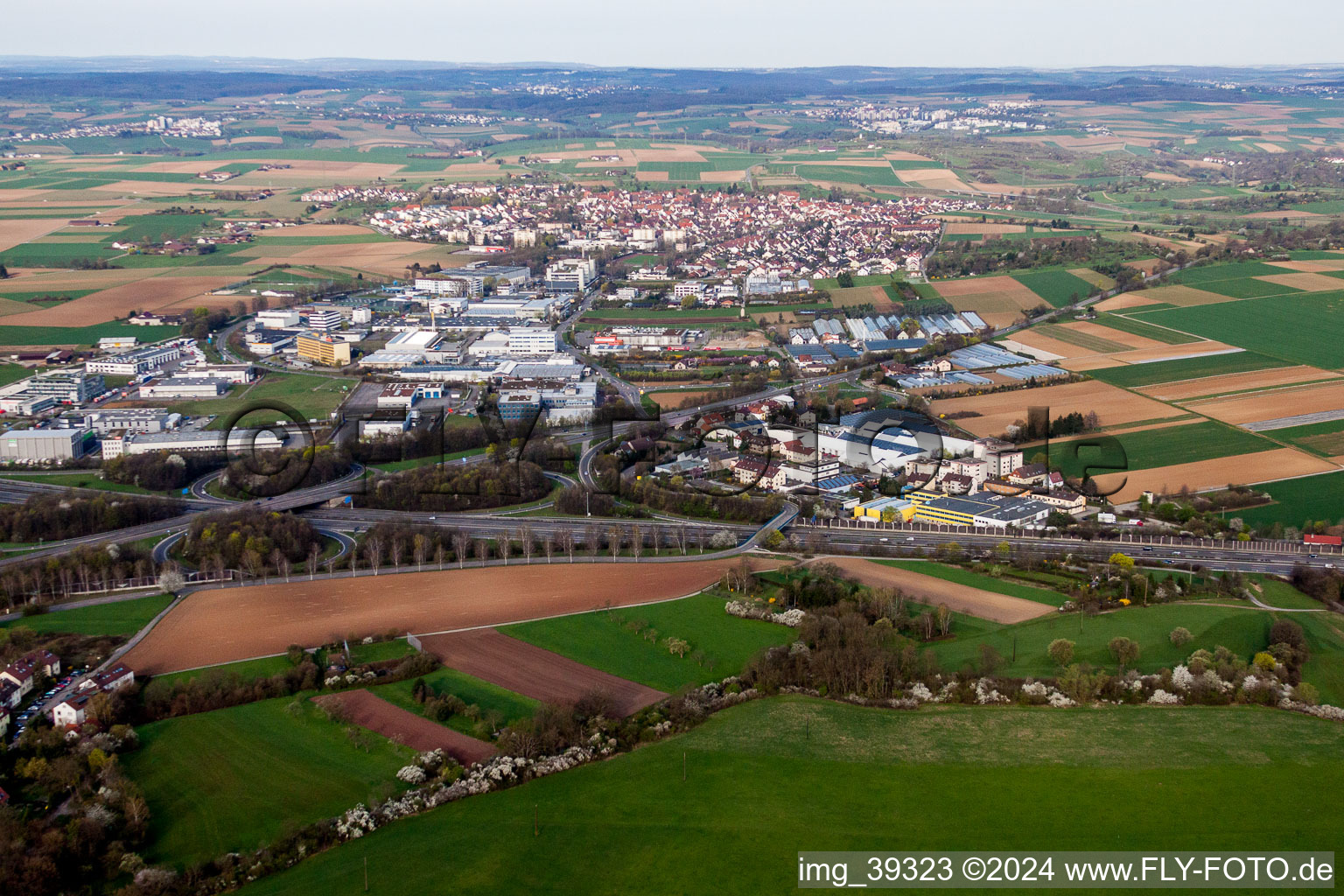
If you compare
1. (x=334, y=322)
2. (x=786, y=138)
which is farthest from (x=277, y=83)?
(x=334, y=322)

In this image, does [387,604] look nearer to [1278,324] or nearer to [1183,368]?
[1183,368]

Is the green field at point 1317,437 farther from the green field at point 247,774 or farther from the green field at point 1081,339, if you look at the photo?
the green field at point 247,774

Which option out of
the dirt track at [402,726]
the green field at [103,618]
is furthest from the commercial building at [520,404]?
the dirt track at [402,726]

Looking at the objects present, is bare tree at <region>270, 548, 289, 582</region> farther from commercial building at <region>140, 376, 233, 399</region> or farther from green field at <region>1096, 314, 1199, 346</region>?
green field at <region>1096, 314, 1199, 346</region>

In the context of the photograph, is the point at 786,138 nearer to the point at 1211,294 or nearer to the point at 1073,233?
the point at 1073,233

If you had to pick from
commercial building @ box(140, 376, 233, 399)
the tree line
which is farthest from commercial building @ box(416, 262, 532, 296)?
the tree line

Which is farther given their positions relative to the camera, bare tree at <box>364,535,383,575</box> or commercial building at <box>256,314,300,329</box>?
commercial building at <box>256,314,300,329</box>
